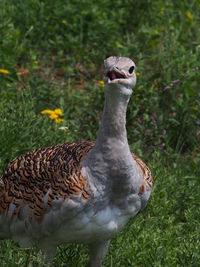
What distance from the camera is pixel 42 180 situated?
4.00 metres

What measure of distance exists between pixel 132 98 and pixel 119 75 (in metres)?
2.19

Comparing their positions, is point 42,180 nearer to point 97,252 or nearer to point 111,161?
point 111,161

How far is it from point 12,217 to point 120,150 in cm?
67

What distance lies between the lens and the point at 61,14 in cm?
706

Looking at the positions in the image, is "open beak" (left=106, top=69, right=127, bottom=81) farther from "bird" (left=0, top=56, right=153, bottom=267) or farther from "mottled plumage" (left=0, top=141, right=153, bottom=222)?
"mottled plumage" (left=0, top=141, right=153, bottom=222)

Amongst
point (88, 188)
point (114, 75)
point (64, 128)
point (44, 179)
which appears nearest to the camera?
point (114, 75)

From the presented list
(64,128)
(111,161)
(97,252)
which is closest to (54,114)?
(64,128)

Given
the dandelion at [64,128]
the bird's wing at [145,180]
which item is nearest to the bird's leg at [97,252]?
the bird's wing at [145,180]

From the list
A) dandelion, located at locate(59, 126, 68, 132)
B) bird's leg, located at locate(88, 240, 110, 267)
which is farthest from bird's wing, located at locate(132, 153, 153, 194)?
dandelion, located at locate(59, 126, 68, 132)

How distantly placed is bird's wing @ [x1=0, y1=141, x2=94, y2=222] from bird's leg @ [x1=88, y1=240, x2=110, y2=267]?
42cm

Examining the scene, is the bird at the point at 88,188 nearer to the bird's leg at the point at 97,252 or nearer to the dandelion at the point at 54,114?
the bird's leg at the point at 97,252

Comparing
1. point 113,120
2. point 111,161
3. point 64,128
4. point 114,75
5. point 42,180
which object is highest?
point 114,75

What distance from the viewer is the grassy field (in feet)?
15.2

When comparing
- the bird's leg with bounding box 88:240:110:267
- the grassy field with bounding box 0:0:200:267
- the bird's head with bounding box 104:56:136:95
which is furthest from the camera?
the grassy field with bounding box 0:0:200:267
